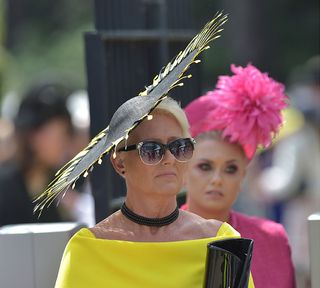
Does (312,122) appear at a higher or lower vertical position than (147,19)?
lower

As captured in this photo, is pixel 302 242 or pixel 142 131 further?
pixel 302 242

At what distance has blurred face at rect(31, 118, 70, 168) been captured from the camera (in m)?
7.25

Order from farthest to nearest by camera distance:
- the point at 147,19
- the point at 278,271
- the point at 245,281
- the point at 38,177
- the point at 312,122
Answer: the point at 312,122, the point at 38,177, the point at 147,19, the point at 278,271, the point at 245,281

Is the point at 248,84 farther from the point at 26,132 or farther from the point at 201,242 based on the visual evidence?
the point at 26,132

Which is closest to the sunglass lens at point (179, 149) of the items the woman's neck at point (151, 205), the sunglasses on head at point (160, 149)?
the sunglasses on head at point (160, 149)

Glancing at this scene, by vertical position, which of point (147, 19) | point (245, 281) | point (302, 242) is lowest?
point (302, 242)

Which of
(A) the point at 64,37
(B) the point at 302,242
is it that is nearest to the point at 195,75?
(B) the point at 302,242

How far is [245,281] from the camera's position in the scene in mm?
3961

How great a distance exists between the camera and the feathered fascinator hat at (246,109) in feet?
16.4

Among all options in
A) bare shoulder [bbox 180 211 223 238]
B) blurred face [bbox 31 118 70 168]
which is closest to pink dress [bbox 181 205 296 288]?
bare shoulder [bbox 180 211 223 238]

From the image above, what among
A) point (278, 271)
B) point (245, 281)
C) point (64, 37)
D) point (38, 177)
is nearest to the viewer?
point (245, 281)

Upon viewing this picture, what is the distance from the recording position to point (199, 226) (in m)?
4.24

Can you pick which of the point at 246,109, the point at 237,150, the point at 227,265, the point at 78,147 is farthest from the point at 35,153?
the point at 227,265

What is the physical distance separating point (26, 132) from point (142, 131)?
10.5 ft
